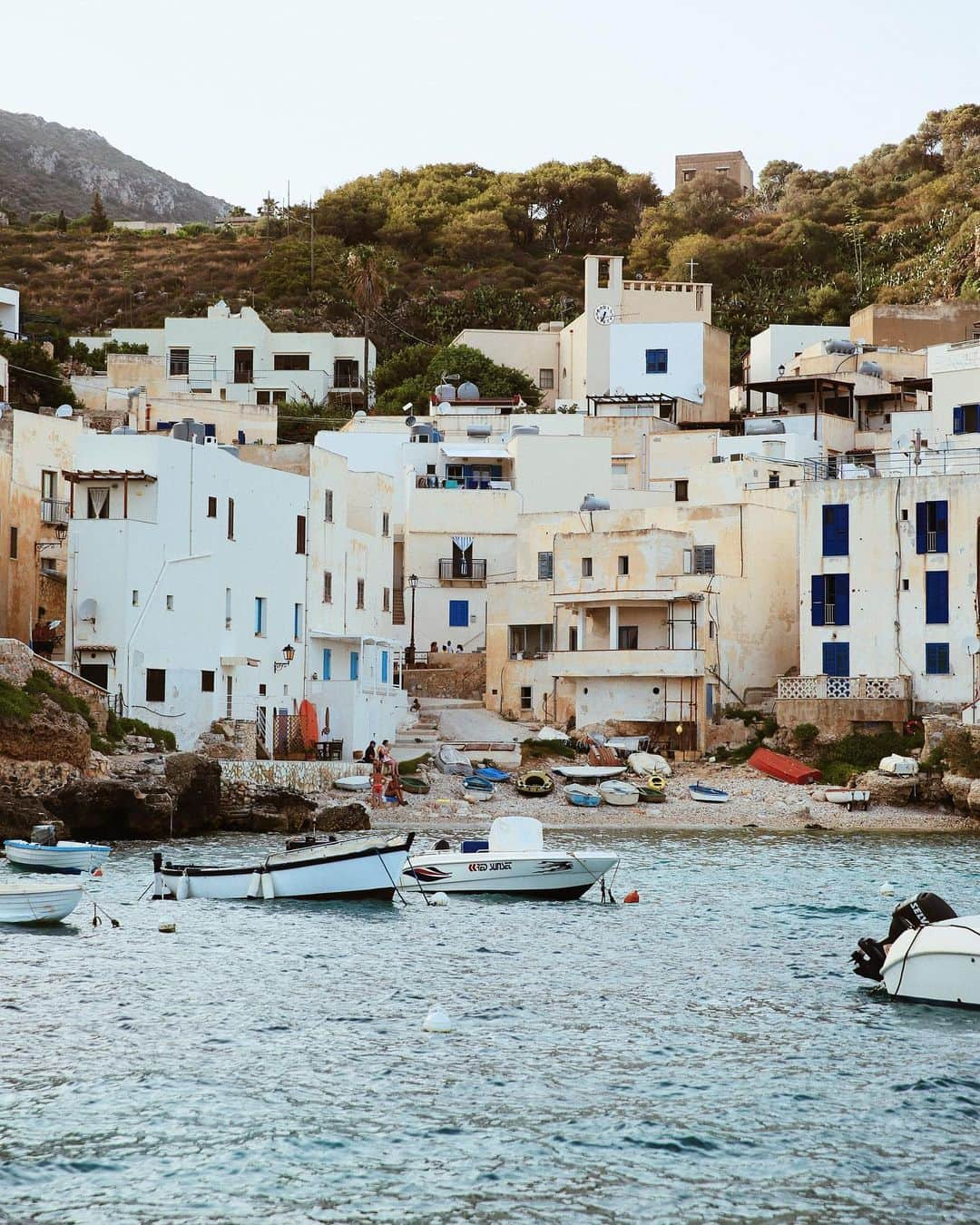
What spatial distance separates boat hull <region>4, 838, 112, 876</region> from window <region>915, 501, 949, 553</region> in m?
34.5

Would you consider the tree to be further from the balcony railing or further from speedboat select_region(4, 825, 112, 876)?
speedboat select_region(4, 825, 112, 876)

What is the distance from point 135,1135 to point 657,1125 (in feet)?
17.3

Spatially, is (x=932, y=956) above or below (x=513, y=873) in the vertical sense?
above

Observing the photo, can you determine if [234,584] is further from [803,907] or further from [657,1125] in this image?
[657,1125]

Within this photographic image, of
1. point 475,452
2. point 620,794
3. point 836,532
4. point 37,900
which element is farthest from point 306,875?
point 475,452

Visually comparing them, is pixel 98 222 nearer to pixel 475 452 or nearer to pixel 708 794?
pixel 475 452

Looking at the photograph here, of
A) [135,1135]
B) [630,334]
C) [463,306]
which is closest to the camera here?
[135,1135]

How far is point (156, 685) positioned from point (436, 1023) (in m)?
33.9

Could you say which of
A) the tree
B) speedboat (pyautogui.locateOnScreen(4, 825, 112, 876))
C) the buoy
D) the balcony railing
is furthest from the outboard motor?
the tree

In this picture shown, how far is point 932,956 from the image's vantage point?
78.6 feet

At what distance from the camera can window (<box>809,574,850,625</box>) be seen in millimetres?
63562

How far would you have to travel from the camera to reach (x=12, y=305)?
320 ft

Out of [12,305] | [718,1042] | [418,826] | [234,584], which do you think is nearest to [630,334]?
[12,305]

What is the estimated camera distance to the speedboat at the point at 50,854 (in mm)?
37812
